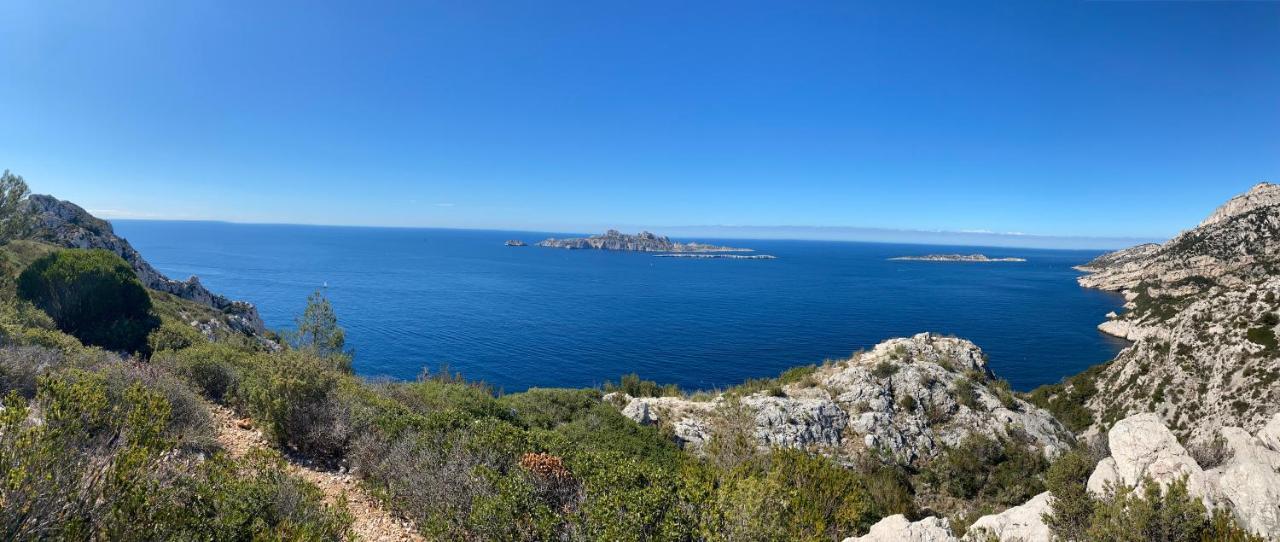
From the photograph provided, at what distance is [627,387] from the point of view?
114ft

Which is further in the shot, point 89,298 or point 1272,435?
point 89,298

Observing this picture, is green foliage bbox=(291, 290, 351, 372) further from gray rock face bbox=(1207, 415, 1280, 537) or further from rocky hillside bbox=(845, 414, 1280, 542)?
gray rock face bbox=(1207, 415, 1280, 537)

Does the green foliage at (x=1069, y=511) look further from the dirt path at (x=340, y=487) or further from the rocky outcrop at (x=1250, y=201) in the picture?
the rocky outcrop at (x=1250, y=201)

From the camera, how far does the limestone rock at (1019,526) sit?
405 inches

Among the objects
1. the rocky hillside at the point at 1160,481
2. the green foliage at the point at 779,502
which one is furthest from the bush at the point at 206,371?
the rocky hillside at the point at 1160,481

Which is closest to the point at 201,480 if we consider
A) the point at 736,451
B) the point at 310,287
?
the point at 736,451

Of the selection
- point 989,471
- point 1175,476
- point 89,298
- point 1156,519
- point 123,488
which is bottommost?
point 989,471

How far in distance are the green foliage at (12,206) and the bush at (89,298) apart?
241cm

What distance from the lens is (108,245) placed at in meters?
53.9

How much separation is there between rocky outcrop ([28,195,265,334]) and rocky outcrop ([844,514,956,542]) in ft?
184

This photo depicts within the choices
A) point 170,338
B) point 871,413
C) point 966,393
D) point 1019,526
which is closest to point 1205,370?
point 966,393

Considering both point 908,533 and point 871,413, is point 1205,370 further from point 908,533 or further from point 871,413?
point 908,533

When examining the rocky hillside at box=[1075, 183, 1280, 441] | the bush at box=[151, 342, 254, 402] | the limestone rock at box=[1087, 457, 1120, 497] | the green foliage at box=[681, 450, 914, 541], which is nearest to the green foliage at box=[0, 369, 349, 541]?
the green foliage at box=[681, 450, 914, 541]

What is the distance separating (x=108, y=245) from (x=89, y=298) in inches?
1423
